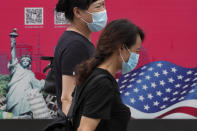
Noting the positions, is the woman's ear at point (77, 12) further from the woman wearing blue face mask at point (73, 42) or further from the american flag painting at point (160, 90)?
the american flag painting at point (160, 90)

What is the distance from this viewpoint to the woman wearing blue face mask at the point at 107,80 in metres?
2.01

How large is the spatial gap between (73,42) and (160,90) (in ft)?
9.44

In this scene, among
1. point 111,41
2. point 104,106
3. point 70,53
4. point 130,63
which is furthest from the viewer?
point 70,53

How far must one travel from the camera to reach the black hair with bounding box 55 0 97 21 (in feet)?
8.70

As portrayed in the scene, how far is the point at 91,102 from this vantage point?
2.02 meters

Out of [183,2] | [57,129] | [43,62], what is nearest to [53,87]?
[57,129]

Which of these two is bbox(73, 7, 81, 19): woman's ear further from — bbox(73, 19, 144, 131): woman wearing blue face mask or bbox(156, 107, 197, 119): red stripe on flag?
bbox(156, 107, 197, 119): red stripe on flag

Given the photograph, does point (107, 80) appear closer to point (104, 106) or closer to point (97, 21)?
point (104, 106)

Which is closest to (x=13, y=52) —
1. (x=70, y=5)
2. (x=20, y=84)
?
(x=20, y=84)

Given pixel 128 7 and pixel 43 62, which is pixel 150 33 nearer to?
pixel 128 7

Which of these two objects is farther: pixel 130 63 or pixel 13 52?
pixel 13 52

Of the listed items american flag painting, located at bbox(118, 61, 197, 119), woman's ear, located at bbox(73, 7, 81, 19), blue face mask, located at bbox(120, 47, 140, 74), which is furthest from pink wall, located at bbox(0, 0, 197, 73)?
blue face mask, located at bbox(120, 47, 140, 74)

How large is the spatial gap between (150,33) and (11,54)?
177cm

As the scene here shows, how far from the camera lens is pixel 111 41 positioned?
2133mm
